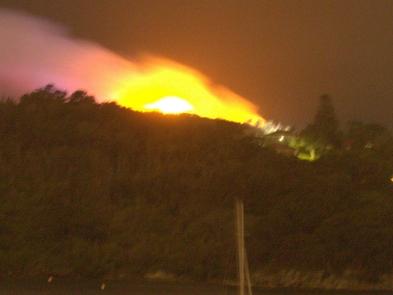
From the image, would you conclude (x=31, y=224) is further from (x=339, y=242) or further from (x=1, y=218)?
(x=339, y=242)

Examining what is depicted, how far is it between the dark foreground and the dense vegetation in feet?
6.94

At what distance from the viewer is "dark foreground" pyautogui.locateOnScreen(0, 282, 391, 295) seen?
1397cm

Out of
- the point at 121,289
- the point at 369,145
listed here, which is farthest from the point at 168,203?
the point at 369,145

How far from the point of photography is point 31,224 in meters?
18.4

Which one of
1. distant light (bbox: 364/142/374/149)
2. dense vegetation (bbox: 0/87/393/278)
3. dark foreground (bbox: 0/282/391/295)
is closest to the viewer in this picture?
dark foreground (bbox: 0/282/391/295)

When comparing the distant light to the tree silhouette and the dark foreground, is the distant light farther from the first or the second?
the dark foreground

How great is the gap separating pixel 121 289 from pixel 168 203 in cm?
635

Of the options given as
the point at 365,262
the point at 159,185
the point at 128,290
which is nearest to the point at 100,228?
the point at 159,185

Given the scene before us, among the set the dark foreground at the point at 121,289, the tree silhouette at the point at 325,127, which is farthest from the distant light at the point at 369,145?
the dark foreground at the point at 121,289

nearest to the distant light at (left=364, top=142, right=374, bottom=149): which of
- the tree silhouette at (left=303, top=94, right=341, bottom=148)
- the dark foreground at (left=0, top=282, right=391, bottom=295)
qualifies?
the tree silhouette at (left=303, top=94, right=341, bottom=148)

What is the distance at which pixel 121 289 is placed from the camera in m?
14.7

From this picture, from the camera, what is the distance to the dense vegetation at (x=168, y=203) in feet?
59.4

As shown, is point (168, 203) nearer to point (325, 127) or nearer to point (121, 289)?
point (121, 289)

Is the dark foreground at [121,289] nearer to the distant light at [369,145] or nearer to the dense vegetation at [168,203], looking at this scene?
the dense vegetation at [168,203]
